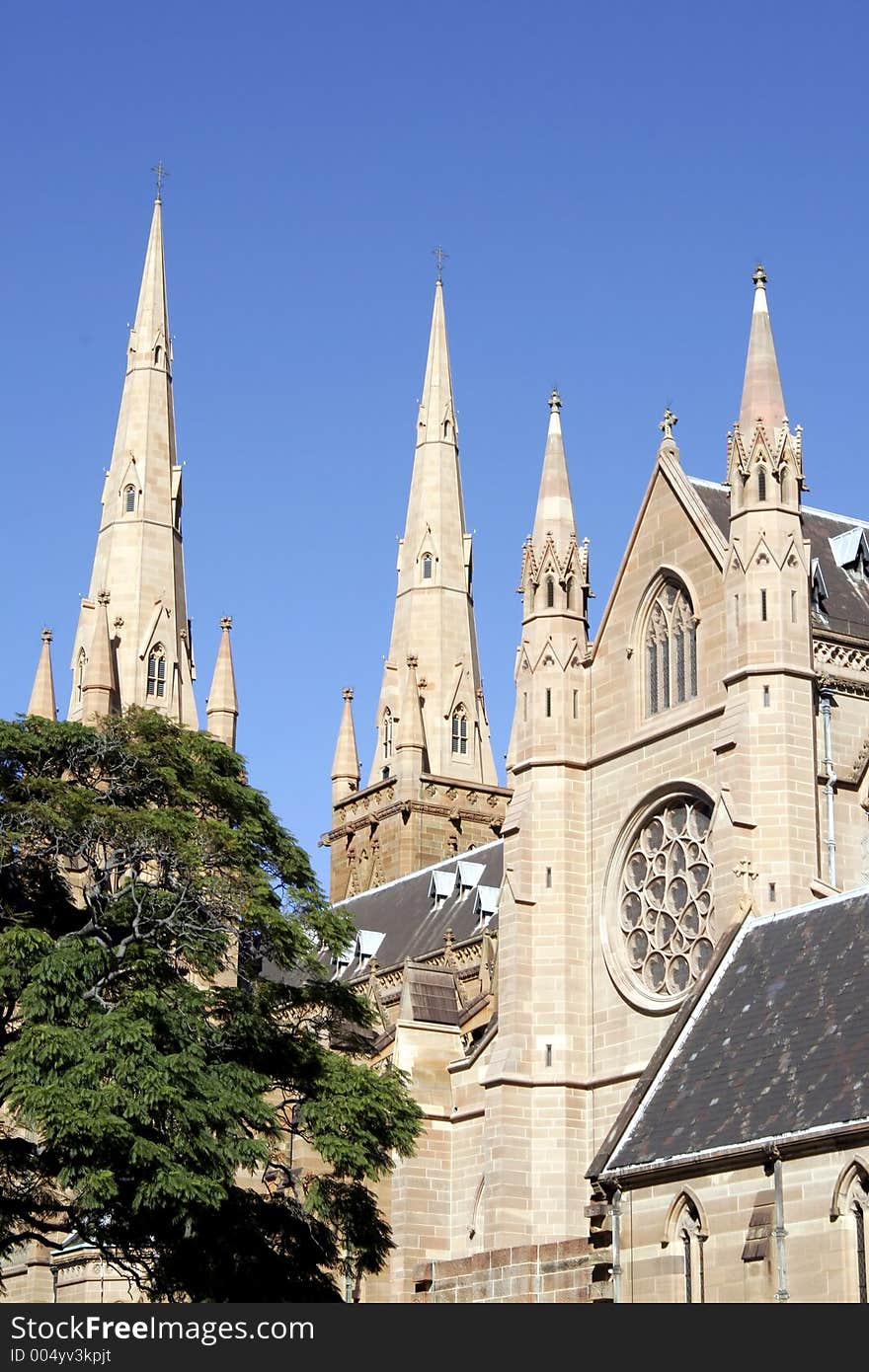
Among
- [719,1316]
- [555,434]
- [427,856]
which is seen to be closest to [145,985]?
[719,1316]

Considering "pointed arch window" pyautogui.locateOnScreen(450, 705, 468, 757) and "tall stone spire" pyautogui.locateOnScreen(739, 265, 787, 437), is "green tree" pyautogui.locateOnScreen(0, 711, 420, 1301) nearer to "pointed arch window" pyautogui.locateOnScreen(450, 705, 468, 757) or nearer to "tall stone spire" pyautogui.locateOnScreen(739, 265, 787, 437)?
"tall stone spire" pyautogui.locateOnScreen(739, 265, 787, 437)

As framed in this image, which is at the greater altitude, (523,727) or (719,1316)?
(523,727)

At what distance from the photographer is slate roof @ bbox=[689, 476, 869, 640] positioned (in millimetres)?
52125

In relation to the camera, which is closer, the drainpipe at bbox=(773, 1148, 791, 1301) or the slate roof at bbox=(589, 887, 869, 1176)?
the drainpipe at bbox=(773, 1148, 791, 1301)

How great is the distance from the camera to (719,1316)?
2711 cm

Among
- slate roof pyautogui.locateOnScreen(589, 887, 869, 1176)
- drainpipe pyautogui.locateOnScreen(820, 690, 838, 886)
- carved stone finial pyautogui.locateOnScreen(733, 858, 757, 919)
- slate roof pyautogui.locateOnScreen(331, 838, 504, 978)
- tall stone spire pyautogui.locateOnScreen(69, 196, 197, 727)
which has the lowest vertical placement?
slate roof pyautogui.locateOnScreen(589, 887, 869, 1176)

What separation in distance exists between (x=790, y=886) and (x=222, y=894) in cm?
1167

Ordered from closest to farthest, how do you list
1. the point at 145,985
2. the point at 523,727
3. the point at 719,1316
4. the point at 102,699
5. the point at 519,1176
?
the point at 719,1316
the point at 145,985
the point at 519,1176
the point at 523,727
the point at 102,699

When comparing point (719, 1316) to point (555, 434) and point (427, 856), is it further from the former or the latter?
point (427, 856)

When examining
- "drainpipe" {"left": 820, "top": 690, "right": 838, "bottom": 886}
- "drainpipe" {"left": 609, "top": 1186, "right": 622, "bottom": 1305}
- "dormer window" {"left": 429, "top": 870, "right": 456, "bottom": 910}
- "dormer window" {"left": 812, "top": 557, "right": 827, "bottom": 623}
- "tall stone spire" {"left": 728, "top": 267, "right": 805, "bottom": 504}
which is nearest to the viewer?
"drainpipe" {"left": 609, "top": 1186, "right": 622, "bottom": 1305}

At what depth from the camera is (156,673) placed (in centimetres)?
8638

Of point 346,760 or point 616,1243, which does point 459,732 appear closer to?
point 346,760

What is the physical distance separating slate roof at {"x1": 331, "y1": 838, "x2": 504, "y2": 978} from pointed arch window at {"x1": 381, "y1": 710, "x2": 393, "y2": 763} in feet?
31.5

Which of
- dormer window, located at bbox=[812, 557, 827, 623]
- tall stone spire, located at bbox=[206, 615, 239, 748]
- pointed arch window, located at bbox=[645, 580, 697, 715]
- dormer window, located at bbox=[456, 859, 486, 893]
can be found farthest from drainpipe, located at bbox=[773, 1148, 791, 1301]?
tall stone spire, located at bbox=[206, 615, 239, 748]
